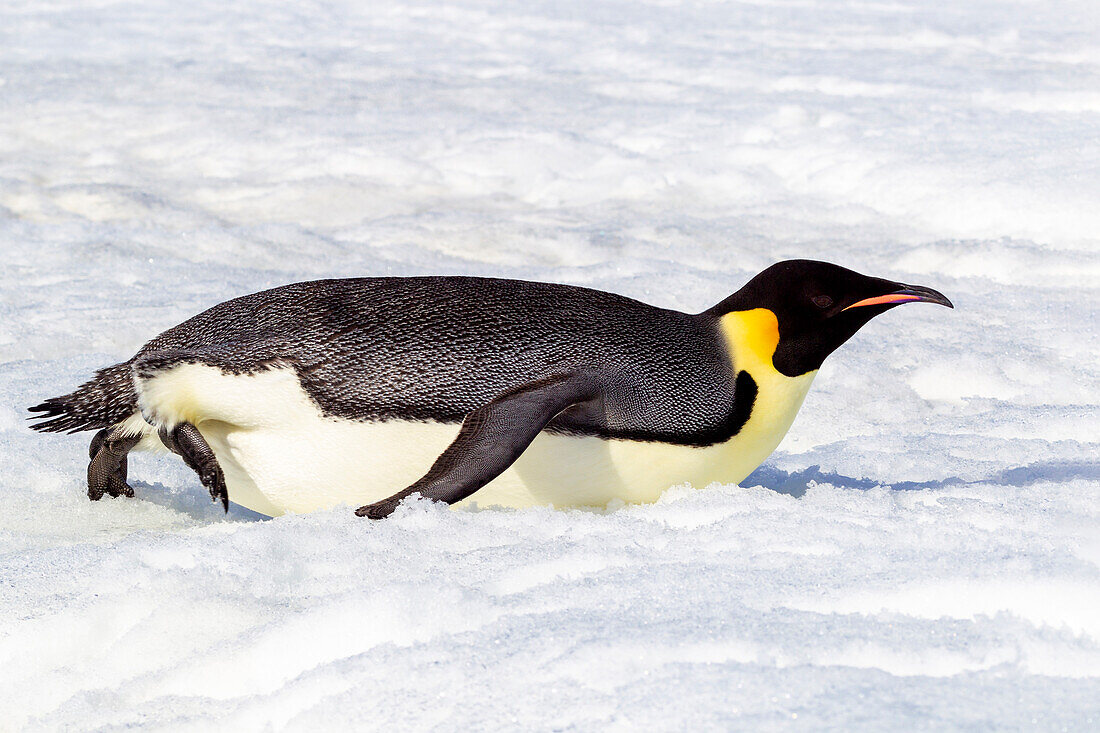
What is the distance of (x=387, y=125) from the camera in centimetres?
825

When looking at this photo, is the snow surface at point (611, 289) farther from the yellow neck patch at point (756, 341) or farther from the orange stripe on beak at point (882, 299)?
the orange stripe on beak at point (882, 299)

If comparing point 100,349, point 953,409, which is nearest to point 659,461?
point 953,409

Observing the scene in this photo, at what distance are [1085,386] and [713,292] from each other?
5.02ft

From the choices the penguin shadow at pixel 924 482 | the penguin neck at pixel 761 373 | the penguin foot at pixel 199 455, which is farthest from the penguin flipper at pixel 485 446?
the penguin shadow at pixel 924 482

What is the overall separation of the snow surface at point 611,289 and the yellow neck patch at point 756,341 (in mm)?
286

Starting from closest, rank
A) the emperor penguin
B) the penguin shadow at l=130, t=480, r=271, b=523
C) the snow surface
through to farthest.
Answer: the snow surface
the emperor penguin
the penguin shadow at l=130, t=480, r=271, b=523

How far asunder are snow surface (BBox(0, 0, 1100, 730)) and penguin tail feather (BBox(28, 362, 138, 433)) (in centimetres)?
22

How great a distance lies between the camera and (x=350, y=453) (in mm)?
2381

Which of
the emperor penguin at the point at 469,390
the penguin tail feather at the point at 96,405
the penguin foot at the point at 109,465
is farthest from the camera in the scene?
the penguin foot at the point at 109,465

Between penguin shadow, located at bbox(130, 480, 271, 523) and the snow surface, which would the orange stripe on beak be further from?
penguin shadow, located at bbox(130, 480, 271, 523)

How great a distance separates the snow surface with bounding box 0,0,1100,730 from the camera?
1619mm

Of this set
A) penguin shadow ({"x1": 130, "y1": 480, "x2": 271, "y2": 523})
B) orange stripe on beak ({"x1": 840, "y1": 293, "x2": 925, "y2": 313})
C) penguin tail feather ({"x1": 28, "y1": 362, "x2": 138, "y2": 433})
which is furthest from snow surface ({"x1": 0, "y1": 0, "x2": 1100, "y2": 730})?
orange stripe on beak ({"x1": 840, "y1": 293, "x2": 925, "y2": 313})

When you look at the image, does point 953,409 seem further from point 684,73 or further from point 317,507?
point 684,73

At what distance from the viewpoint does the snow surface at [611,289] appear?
1619 mm
